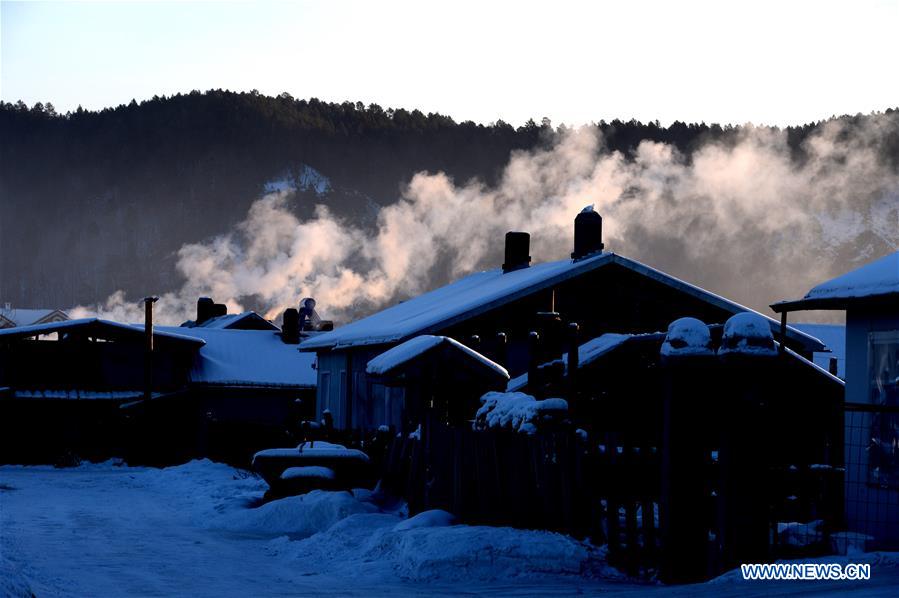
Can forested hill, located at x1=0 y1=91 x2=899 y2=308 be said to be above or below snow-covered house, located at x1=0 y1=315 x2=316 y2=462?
above

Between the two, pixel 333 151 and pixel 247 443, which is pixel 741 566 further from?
pixel 333 151

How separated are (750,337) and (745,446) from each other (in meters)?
0.95

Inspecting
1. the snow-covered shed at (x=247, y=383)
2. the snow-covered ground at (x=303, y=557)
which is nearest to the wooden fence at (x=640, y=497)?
the snow-covered ground at (x=303, y=557)

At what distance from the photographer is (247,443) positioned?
39.3 m

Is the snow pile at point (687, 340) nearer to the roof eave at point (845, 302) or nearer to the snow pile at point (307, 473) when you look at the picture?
the roof eave at point (845, 302)

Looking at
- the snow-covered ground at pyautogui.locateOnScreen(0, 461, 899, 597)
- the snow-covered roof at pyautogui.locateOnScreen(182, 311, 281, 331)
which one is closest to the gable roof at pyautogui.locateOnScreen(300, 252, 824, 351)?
the snow-covered ground at pyautogui.locateOnScreen(0, 461, 899, 597)

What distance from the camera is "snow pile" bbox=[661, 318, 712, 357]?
1213 cm

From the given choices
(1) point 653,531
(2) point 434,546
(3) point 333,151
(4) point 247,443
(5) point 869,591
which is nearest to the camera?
(5) point 869,591

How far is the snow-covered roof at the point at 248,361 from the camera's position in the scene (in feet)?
152

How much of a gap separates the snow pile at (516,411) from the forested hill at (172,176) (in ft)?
515

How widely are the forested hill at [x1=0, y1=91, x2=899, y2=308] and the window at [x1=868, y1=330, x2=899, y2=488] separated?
517ft

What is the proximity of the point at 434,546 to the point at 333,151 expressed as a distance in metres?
171

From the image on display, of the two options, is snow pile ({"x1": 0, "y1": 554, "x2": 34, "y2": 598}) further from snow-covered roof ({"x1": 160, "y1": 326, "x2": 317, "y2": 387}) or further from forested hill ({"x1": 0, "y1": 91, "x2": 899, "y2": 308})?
forested hill ({"x1": 0, "y1": 91, "x2": 899, "y2": 308})

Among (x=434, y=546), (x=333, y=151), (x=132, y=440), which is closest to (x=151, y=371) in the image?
(x=132, y=440)
